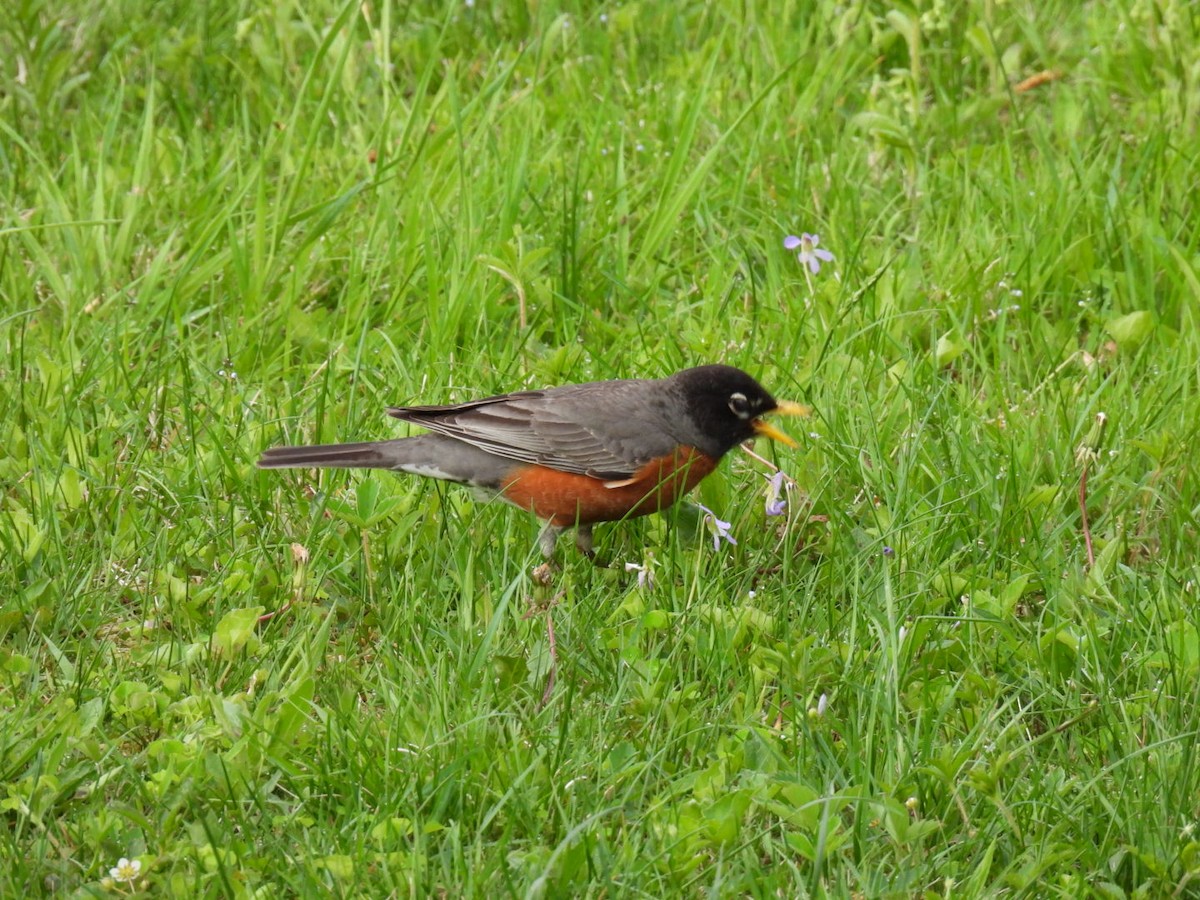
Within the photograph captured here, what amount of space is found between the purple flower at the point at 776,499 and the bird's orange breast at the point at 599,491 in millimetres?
302

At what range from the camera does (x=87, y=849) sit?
337 cm

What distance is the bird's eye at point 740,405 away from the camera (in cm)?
487

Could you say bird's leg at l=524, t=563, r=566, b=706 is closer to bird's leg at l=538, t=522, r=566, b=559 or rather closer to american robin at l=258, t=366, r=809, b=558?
bird's leg at l=538, t=522, r=566, b=559

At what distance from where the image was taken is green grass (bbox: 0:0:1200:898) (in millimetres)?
3451

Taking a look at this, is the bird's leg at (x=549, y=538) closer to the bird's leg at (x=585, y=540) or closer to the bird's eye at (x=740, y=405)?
the bird's leg at (x=585, y=540)

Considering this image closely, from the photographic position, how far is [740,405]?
192 inches

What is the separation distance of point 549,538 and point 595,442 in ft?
1.13

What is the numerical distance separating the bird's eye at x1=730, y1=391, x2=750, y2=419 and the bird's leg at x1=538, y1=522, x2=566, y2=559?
25.5 inches

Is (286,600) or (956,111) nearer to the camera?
(286,600)

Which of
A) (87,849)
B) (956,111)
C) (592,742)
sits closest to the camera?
(87,849)

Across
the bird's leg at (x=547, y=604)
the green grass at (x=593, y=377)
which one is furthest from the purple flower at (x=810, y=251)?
the bird's leg at (x=547, y=604)

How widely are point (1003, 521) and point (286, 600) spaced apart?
203 centimetres

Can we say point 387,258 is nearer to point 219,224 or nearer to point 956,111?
point 219,224

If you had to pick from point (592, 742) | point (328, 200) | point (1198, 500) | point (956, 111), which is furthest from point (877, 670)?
point (956, 111)
